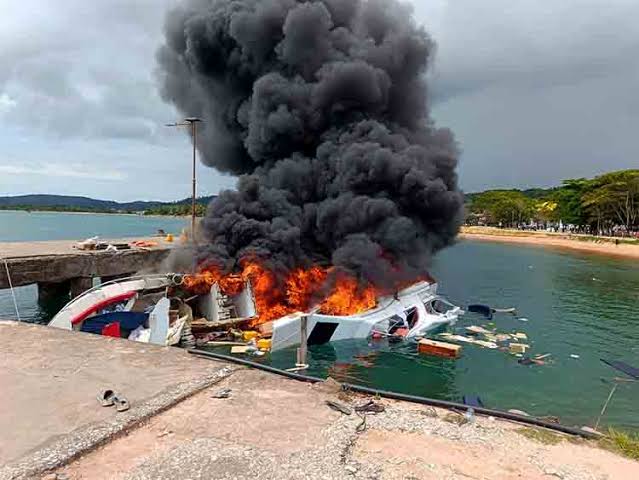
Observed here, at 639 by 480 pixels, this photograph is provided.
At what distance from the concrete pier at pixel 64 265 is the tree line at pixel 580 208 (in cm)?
3665

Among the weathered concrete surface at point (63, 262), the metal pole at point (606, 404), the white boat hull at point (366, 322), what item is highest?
the weathered concrete surface at point (63, 262)

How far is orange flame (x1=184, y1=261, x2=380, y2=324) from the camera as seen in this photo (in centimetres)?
2180

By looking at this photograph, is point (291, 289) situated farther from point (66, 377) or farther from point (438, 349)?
point (66, 377)

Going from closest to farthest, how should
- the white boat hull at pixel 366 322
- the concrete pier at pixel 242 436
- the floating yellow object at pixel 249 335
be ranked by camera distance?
1. the concrete pier at pixel 242 436
2. the white boat hull at pixel 366 322
3. the floating yellow object at pixel 249 335

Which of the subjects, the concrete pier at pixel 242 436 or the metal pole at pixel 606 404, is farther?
the metal pole at pixel 606 404

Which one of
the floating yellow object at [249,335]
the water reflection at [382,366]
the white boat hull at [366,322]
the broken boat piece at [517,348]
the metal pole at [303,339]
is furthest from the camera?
the broken boat piece at [517,348]

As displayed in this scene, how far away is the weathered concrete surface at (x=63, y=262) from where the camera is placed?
23375mm

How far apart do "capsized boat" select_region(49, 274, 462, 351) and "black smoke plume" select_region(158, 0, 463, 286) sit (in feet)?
5.23

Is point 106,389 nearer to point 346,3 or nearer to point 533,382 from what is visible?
point 533,382

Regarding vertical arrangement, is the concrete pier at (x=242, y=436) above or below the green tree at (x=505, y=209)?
Answer: below

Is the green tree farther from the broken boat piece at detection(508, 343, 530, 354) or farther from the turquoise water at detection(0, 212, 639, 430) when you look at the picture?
the broken boat piece at detection(508, 343, 530, 354)

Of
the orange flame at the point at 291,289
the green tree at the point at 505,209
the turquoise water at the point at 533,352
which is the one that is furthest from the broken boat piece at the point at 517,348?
the green tree at the point at 505,209

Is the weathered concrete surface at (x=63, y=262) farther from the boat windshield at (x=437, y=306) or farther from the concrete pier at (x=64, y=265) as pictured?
the boat windshield at (x=437, y=306)

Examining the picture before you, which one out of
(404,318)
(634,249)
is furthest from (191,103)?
(634,249)
